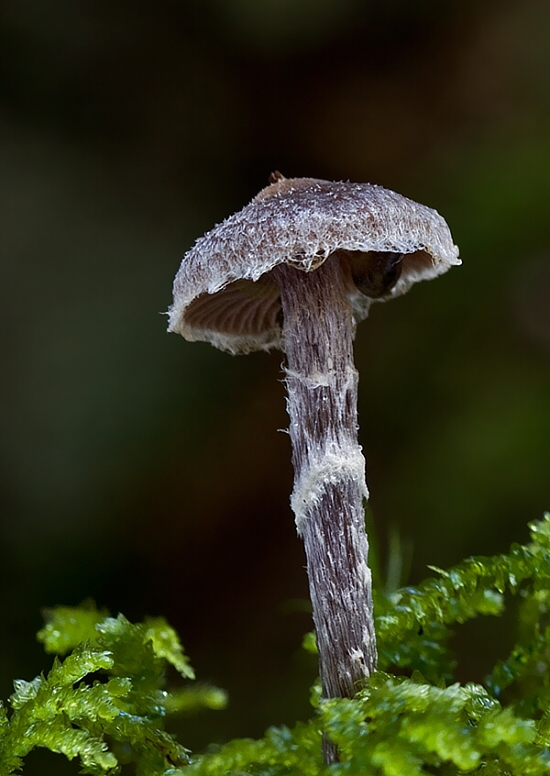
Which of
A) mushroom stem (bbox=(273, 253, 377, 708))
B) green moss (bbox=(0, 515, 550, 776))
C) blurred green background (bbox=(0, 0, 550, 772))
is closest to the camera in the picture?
green moss (bbox=(0, 515, 550, 776))

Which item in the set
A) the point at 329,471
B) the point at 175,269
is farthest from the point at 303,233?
the point at 175,269

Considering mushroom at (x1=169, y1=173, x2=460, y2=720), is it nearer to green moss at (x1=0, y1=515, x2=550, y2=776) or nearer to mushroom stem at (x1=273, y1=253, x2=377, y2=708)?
mushroom stem at (x1=273, y1=253, x2=377, y2=708)

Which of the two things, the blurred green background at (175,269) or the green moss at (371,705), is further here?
the blurred green background at (175,269)

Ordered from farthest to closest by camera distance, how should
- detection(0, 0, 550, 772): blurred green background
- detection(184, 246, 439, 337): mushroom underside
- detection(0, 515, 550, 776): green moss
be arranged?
1. detection(0, 0, 550, 772): blurred green background
2. detection(184, 246, 439, 337): mushroom underside
3. detection(0, 515, 550, 776): green moss

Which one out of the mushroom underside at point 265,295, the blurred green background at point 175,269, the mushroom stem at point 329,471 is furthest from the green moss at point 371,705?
the blurred green background at point 175,269

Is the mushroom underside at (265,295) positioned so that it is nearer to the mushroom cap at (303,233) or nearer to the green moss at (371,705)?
the mushroom cap at (303,233)

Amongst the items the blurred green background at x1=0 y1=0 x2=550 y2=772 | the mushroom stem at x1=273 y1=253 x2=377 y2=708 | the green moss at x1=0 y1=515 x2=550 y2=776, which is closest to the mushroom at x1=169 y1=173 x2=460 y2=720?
the mushroom stem at x1=273 y1=253 x2=377 y2=708

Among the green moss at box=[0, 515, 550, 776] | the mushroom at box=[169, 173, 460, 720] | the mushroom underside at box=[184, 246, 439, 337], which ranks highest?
the mushroom underside at box=[184, 246, 439, 337]
